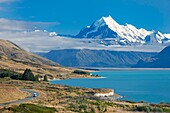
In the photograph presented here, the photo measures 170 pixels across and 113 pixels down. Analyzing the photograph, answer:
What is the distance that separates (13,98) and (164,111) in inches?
1418

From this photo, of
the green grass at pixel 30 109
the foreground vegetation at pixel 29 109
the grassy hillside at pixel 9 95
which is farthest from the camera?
the grassy hillside at pixel 9 95

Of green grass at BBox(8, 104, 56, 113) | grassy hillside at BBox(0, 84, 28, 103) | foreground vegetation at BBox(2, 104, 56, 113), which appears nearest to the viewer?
foreground vegetation at BBox(2, 104, 56, 113)

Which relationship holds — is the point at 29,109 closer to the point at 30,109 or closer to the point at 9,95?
the point at 30,109

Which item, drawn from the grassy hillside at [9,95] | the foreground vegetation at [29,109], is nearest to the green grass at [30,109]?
the foreground vegetation at [29,109]

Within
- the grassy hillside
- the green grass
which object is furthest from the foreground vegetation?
the grassy hillside

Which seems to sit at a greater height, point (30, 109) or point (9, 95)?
point (9, 95)

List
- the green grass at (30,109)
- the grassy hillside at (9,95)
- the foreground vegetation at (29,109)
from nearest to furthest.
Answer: the foreground vegetation at (29,109) < the green grass at (30,109) < the grassy hillside at (9,95)

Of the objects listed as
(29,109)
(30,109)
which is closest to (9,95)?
(30,109)

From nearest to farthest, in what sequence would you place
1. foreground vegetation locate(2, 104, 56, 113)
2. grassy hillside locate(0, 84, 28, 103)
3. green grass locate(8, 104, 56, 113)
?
foreground vegetation locate(2, 104, 56, 113) < green grass locate(8, 104, 56, 113) < grassy hillside locate(0, 84, 28, 103)

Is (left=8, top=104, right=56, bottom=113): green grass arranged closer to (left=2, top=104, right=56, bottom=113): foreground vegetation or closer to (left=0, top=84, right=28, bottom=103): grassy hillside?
(left=2, top=104, right=56, bottom=113): foreground vegetation

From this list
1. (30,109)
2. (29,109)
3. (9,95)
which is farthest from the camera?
(9,95)

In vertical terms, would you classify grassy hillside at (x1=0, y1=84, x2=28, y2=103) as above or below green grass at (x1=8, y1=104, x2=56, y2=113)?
above

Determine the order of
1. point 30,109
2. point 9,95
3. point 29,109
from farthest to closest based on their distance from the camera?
1. point 9,95
2. point 30,109
3. point 29,109

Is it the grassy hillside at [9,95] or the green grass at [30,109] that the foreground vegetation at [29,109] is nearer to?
the green grass at [30,109]
